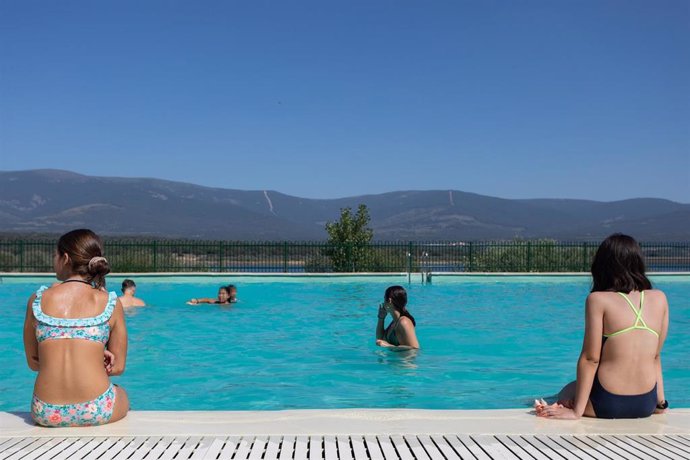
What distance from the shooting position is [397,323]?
1069 cm

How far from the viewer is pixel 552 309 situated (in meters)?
18.4

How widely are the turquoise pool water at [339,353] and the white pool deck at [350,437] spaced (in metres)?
3.49

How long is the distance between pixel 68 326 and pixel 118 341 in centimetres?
34

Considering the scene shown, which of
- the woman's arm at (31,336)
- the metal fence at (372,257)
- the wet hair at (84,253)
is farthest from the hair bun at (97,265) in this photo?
the metal fence at (372,257)

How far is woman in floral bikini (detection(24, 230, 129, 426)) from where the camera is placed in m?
4.82

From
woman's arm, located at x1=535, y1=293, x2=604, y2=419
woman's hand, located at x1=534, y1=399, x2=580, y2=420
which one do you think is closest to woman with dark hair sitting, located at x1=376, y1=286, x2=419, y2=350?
woman's hand, located at x1=534, y1=399, x2=580, y2=420

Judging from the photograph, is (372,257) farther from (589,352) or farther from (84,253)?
(84,253)

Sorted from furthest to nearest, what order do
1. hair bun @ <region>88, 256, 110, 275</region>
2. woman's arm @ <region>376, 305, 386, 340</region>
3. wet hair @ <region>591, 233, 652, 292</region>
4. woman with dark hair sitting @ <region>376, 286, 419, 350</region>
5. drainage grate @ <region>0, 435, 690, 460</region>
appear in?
woman's arm @ <region>376, 305, 386, 340</region> < woman with dark hair sitting @ <region>376, 286, 419, 350</region> < wet hair @ <region>591, 233, 652, 292</region> < hair bun @ <region>88, 256, 110, 275</region> < drainage grate @ <region>0, 435, 690, 460</region>

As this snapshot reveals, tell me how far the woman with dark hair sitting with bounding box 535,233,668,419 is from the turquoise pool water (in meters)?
3.50

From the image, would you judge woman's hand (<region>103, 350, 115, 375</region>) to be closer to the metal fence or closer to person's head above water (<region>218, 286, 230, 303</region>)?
person's head above water (<region>218, 286, 230, 303</region>)

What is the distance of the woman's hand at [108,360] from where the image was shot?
506 cm

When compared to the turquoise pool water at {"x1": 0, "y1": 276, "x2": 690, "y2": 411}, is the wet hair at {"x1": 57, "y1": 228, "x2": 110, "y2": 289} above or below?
above

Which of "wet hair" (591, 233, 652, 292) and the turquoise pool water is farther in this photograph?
the turquoise pool water

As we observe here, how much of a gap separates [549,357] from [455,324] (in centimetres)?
362
